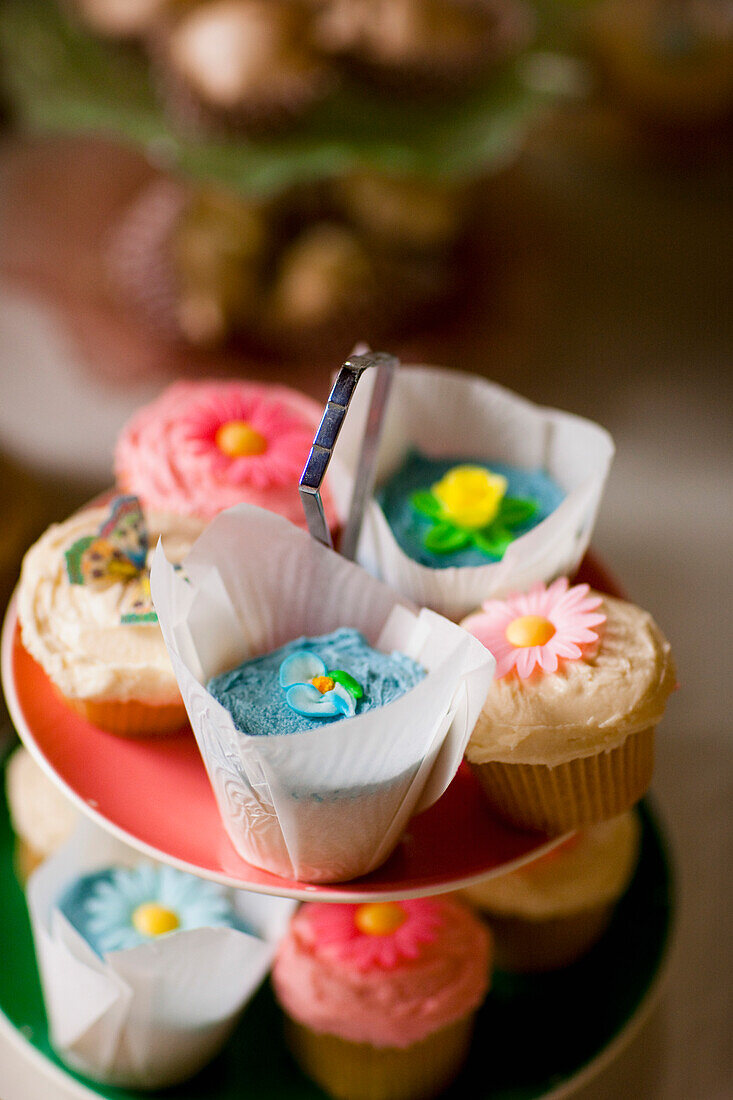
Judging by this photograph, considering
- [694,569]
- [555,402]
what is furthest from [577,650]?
[555,402]

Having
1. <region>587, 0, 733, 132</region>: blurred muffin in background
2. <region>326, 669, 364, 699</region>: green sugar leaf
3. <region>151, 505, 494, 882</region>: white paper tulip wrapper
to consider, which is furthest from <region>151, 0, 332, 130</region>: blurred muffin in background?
<region>326, 669, 364, 699</region>: green sugar leaf

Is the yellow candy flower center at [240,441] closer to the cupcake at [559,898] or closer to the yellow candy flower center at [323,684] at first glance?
the yellow candy flower center at [323,684]

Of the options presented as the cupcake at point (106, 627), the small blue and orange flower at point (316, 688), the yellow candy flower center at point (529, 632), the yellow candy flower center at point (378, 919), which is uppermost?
the yellow candy flower center at point (529, 632)

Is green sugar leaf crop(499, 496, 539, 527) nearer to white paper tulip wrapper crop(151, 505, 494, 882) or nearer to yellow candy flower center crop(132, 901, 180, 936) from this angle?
white paper tulip wrapper crop(151, 505, 494, 882)

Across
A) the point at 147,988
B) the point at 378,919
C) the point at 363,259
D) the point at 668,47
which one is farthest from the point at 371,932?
the point at 668,47

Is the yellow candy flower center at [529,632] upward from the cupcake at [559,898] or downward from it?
upward

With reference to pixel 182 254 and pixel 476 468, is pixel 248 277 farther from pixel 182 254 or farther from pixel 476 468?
pixel 476 468

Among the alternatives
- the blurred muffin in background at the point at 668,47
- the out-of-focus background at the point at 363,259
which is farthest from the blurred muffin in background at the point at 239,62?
the blurred muffin in background at the point at 668,47
